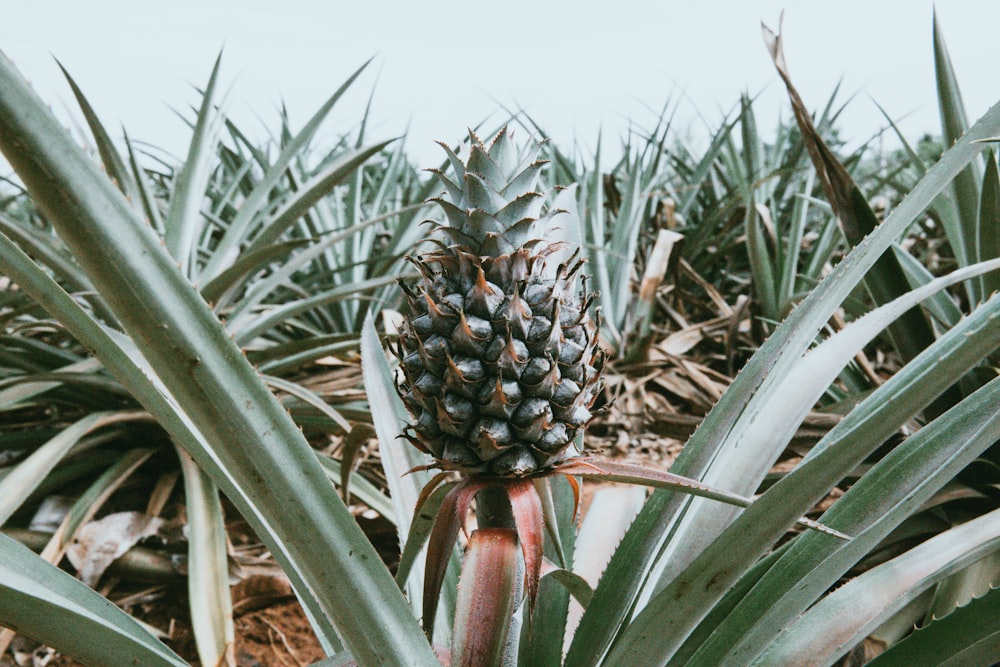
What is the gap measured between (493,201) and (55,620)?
47cm

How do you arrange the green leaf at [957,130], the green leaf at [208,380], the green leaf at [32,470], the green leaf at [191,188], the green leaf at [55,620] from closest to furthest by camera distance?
the green leaf at [208,380] → the green leaf at [55,620] → the green leaf at [32,470] → the green leaf at [957,130] → the green leaf at [191,188]

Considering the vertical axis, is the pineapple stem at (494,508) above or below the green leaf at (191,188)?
below

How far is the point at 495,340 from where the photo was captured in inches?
23.0

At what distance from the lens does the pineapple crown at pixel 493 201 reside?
601mm

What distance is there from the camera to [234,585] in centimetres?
120

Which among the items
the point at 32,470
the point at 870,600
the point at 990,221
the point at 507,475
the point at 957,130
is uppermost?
the point at 957,130

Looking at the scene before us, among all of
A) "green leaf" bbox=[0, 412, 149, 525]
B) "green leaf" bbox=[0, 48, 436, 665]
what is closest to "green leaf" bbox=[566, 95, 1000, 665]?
"green leaf" bbox=[0, 48, 436, 665]

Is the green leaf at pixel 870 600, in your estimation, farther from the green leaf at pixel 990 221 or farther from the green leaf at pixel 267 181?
the green leaf at pixel 267 181

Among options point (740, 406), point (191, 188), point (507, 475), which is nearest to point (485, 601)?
point (507, 475)

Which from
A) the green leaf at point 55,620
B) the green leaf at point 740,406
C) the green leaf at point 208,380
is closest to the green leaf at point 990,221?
the green leaf at point 740,406

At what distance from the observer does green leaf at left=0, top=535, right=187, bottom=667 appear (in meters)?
0.41

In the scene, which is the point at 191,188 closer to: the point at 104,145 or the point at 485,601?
the point at 104,145

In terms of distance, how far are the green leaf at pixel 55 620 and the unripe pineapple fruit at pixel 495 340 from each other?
28 cm

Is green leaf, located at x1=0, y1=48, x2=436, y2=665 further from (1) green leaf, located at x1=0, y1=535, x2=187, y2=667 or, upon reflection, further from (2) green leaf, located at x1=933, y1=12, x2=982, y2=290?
(2) green leaf, located at x1=933, y1=12, x2=982, y2=290
